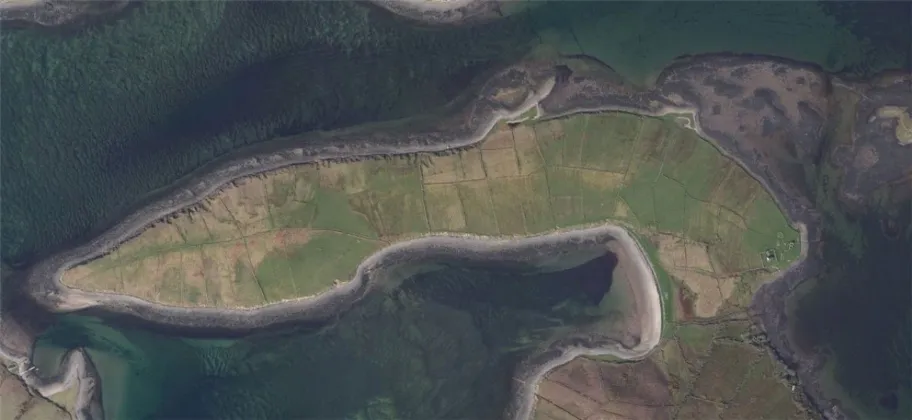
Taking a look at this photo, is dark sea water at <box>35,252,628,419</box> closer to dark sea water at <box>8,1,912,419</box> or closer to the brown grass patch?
dark sea water at <box>8,1,912,419</box>

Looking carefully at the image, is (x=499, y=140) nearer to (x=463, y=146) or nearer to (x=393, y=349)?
(x=463, y=146)

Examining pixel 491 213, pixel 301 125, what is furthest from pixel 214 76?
pixel 491 213

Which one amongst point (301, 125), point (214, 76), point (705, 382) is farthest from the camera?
point (214, 76)

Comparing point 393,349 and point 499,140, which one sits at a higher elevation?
point 499,140

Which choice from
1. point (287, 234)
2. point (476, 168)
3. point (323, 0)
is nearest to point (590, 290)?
point (476, 168)

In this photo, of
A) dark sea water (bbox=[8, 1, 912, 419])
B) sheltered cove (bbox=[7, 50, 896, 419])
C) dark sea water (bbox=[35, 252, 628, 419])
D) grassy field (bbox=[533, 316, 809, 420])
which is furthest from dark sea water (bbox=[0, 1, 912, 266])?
grassy field (bbox=[533, 316, 809, 420])

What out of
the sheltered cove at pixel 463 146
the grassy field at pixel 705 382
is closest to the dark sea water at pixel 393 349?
the sheltered cove at pixel 463 146
